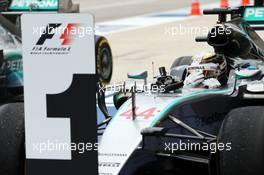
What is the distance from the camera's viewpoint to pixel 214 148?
16.4 feet

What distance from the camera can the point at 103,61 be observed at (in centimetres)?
1084

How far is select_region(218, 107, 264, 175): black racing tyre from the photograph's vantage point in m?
→ 4.67

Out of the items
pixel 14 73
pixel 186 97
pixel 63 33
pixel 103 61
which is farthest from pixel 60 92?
pixel 103 61

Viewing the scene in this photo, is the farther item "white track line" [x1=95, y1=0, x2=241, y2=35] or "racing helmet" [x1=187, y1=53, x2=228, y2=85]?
"white track line" [x1=95, y1=0, x2=241, y2=35]

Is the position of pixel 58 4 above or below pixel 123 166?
above

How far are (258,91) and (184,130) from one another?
586 mm

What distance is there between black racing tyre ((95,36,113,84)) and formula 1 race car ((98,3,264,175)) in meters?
4.61

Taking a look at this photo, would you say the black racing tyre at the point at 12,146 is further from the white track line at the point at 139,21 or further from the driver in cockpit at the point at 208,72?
the white track line at the point at 139,21

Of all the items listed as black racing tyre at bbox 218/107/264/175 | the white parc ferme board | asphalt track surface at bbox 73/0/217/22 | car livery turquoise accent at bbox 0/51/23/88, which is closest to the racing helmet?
black racing tyre at bbox 218/107/264/175

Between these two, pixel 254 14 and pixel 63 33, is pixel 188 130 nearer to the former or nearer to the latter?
pixel 63 33

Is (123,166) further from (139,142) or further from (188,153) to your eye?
(188,153)

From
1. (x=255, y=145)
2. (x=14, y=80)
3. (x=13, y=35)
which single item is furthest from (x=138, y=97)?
(x=13, y=35)

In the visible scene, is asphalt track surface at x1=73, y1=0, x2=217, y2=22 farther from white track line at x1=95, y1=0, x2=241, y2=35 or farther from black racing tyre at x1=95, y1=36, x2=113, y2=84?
black racing tyre at x1=95, y1=36, x2=113, y2=84

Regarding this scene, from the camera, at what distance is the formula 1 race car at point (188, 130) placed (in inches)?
188
